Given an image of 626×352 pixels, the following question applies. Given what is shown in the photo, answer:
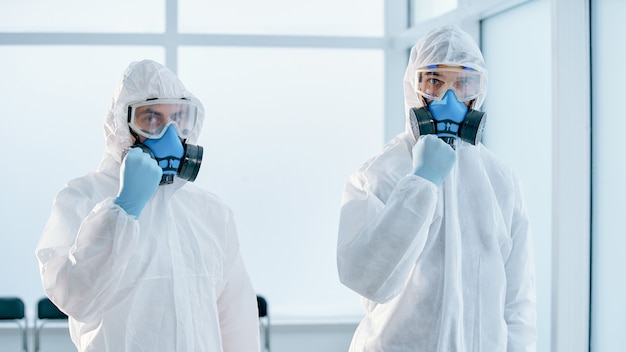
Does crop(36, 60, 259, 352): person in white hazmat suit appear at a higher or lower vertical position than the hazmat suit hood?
lower

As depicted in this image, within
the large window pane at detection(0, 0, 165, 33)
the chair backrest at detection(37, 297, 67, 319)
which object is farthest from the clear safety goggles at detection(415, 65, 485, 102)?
the large window pane at detection(0, 0, 165, 33)

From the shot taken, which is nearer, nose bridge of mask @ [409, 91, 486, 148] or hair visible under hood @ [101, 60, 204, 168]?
nose bridge of mask @ [409, 91, 486, 148]

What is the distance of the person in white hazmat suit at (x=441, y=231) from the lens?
5.67ft

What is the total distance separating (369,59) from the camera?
15.2ft

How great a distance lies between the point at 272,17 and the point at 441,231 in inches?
113

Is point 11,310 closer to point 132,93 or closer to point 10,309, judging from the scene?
point 10,309

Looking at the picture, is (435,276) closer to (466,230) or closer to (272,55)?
(466,230)

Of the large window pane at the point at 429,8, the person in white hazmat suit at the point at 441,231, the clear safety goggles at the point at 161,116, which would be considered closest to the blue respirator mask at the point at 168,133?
the clear safety goggles at the point at 161,116

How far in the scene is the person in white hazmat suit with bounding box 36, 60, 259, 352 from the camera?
1726 millimetres

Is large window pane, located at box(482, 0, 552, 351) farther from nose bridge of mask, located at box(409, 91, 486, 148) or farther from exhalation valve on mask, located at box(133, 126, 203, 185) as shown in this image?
exhalation valve on mask, located at box(133, 126, 203, 185)

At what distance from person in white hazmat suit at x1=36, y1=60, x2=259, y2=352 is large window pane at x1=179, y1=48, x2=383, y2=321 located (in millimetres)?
2352

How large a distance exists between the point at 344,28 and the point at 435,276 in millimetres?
2928

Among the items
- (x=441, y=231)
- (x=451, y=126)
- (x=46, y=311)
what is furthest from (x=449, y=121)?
(x=46, y=311)

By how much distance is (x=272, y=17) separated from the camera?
4508mm
